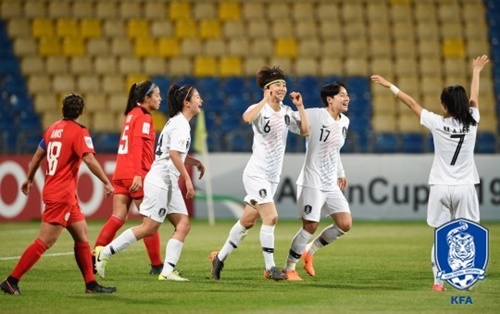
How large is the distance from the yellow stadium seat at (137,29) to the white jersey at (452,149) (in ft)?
61.0

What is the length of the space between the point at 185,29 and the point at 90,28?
8.22ft

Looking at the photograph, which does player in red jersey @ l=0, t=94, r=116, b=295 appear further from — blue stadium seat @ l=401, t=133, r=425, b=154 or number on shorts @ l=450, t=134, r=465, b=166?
blue stadium seat @ l=401, t=133, r=425, b=154

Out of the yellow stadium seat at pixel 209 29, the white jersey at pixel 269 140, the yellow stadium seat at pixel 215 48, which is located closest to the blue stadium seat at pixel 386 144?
the yellow stadium seat at pixel 215 48

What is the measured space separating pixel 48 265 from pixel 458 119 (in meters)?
5.77

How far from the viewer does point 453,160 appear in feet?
34.6

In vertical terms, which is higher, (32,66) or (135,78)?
(32,66)

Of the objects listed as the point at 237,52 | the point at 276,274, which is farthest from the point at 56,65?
the point at 276,274

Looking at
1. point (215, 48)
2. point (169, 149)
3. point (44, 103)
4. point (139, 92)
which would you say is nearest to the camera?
point (169, 149)

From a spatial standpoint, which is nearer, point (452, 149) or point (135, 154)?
point (452, 149)

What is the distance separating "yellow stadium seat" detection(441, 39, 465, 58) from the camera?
2884 cm

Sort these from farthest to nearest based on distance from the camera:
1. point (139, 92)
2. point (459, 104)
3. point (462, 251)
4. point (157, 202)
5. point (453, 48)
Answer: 1. point (453, 48)
2. point (139, 92)
3. point (157, 202)
4. point (459, 104)
5. point (462, 251)

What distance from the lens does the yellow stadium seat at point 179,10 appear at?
28.8 metres

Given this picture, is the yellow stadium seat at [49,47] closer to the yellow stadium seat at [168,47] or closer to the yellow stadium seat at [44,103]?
the yellow stadium seat at [44,103]

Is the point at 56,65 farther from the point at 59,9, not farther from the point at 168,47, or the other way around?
the point at 168,47
